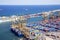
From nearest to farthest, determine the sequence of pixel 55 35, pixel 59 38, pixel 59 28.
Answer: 1. pixel 59 38
2. pixel 55 35
3. pixel 59 28

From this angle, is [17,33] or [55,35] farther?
[17,33]

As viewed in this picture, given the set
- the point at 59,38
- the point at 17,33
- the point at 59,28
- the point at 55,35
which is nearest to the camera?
the point at 59,38

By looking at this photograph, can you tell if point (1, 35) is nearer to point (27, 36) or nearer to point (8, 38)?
point (8, 38)

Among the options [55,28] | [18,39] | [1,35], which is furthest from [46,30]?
[1,35]

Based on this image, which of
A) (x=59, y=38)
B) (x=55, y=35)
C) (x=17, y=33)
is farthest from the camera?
(x=17, y=33)

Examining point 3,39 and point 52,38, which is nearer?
point 52,38

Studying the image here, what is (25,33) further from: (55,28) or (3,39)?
(55,28)

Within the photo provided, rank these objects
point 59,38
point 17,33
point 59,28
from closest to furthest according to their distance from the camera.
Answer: point 59,38 < point 17,33 < point 59,28

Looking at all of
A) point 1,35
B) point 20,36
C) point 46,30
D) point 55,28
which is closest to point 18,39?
point 20,36
